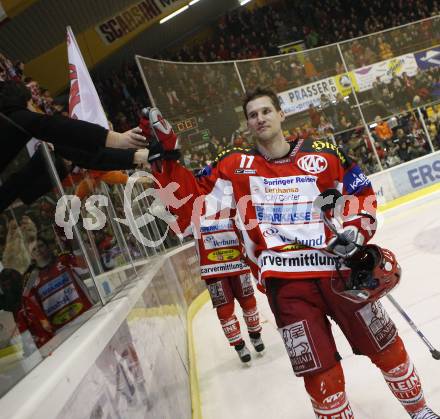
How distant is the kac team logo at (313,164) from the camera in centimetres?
188

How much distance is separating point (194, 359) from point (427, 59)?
8.69 m

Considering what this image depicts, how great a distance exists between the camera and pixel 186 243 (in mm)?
6285

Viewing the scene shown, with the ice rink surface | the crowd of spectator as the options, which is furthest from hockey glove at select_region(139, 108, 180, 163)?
the crowd of spectator

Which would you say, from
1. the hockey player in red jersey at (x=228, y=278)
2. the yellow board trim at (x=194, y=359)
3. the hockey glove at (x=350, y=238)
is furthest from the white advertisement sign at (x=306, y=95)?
the hockey glove at (x=350, y=238)

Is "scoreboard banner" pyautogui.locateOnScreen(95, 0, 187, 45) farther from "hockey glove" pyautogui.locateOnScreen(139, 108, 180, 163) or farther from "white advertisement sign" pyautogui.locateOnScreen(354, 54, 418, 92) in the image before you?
"hockey glove" pyautogui.locateOnScreen(139, 108, 180, 163)

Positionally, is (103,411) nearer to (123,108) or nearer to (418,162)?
(418,162)

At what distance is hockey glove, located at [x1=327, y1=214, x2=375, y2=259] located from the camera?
167cm

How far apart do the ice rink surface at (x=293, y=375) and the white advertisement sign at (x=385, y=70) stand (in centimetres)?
528

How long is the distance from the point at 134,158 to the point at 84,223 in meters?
0.81

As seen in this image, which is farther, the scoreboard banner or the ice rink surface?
the scoreboard banner

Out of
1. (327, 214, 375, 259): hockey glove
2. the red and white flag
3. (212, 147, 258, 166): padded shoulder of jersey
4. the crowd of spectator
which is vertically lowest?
(327, 214, 375, 259): hockey glove

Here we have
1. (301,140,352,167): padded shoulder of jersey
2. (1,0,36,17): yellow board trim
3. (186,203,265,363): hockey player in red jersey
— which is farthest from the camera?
(1,0,36,17): yellow board trim

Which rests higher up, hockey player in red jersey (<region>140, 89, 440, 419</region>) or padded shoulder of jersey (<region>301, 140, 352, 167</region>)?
padded shoulder of jersey (<region>301, 140, 352, 167</region>)

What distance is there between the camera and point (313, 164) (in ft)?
6.22
